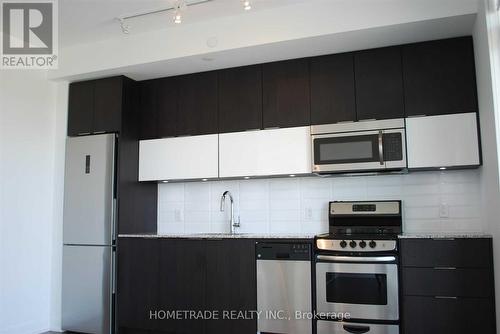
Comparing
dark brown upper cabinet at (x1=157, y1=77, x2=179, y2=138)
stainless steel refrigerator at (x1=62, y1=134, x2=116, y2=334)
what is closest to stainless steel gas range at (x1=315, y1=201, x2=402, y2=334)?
dark brown upper cabinet at (x1=157, y1=77, x2=179, y2=138)

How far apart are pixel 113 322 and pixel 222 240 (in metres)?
1.33

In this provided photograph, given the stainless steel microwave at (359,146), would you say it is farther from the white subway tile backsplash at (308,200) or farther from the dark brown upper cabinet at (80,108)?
the dark brown upper cabinet at (80,108)

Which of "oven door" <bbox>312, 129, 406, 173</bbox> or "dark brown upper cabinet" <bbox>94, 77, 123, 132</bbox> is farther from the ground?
"dark brown upper cabinet" <bbox>94, 77, 123, 132</bbox>

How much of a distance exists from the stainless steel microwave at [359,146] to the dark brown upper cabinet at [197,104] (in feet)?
3.33

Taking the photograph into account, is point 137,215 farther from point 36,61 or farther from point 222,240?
point 36,61

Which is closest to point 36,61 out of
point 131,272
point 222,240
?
point 131,272

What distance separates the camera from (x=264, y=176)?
3.95 meters

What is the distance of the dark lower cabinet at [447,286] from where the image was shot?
2.96 metres

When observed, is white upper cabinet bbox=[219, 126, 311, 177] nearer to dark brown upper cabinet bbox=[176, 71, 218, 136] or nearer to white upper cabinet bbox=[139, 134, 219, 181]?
white upper cabinet bbox=[139, 134, 219, 181]

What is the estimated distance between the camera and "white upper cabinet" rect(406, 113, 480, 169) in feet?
10.8

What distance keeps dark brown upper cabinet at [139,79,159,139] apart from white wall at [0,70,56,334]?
918 millimetres

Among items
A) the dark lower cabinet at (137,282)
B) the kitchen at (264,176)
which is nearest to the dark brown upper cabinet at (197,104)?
the kitchen at (264,176)

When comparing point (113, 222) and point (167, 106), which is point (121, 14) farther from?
point (113, 222)

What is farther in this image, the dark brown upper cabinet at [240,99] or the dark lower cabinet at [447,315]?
the dark brown upper cabinet at [240,99]
